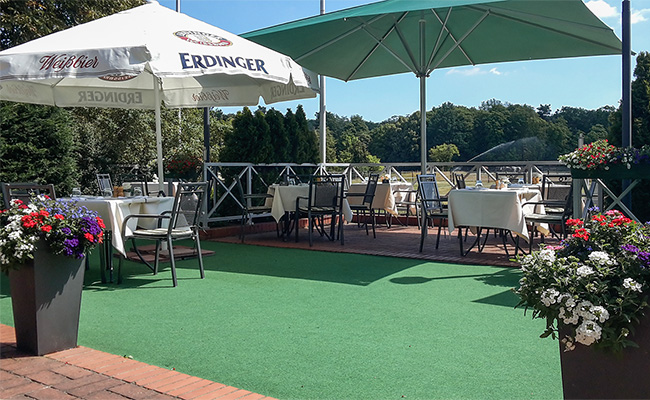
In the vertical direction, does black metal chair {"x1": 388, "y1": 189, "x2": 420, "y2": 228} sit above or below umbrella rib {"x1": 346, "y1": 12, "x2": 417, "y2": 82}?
below

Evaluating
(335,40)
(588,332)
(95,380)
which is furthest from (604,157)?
(335,40)

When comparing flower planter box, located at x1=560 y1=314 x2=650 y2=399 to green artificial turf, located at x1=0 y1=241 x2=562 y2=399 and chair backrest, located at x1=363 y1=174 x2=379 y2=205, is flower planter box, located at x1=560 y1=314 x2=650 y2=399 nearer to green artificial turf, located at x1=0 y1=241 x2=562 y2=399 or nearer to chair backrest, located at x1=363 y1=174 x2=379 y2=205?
green artificial turf, located at x1=0 y1=241 x2=562 y2=399

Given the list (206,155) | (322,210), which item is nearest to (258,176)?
(206,155)

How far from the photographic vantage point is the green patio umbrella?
6988mm

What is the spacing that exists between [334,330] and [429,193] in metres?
4.11

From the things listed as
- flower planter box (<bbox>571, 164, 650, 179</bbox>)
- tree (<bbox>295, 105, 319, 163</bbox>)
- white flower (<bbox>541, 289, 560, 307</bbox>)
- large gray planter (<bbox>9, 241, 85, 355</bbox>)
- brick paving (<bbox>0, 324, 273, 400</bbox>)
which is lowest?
brick paving (<bbox>0, 324, 273, 400</bbox>)

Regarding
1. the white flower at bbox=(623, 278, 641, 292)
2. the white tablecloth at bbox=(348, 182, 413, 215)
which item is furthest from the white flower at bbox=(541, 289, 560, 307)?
the white tablecloth at bbox=(348, 182, 413, 215)

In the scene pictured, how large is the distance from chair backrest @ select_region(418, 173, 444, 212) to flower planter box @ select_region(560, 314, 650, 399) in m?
5.10

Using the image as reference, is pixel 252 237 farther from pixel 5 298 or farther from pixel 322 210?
pixel 5 298

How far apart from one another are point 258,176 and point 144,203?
4118mm

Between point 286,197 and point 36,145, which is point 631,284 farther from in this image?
point 36,145

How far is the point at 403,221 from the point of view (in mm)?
10797

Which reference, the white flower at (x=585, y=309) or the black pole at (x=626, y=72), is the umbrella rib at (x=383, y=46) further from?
the white flower at (x=585, y=309)

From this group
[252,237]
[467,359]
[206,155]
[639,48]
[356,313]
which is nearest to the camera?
[467,359]
